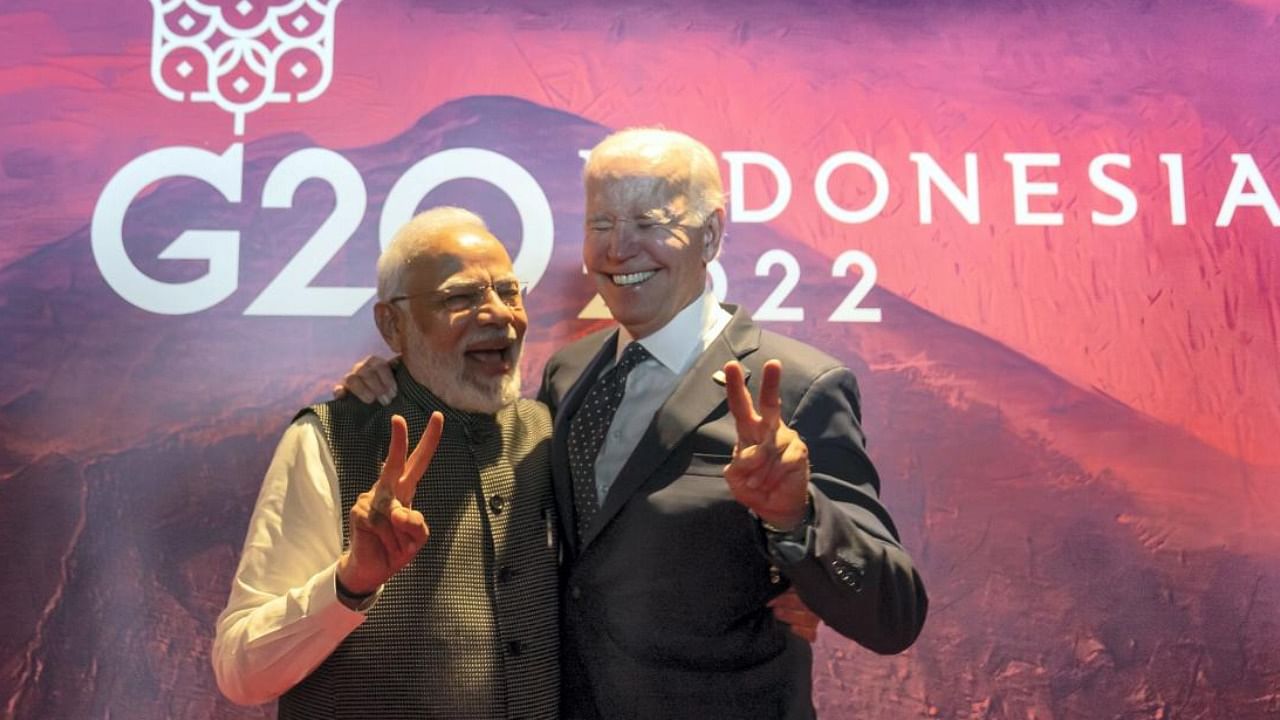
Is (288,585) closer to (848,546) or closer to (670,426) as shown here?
(670,426)

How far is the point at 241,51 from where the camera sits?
10.0ft

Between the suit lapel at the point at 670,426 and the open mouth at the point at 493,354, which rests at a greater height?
the open mouth at the point at 493,354

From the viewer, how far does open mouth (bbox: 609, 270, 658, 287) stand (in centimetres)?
211

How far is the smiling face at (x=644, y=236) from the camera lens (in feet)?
6.87

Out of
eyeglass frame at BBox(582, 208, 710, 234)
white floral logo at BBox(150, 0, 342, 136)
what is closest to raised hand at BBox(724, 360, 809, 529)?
eyeglass frame at BBox(582, 208, 710, 234)

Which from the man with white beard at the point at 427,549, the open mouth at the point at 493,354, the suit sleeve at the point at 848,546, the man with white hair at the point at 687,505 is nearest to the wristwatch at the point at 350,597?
the man with white beard at the point at 427,549

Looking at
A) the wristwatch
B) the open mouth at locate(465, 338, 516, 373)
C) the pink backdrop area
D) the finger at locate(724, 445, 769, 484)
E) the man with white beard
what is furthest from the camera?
the pink backdrop area

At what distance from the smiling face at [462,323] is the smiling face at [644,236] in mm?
208

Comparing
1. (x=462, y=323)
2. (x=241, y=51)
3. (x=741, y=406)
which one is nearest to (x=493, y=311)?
(x=462, y=323)

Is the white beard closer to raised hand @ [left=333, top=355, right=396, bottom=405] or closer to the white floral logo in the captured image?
raised hand @ [left=333, top=355, right=396, bottom=405]

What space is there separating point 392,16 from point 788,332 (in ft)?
4.42

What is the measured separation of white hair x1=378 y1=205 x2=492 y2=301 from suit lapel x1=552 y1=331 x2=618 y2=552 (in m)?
0.35

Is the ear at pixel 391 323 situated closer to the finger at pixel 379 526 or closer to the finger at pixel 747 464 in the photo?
the finger at pixel 379 526

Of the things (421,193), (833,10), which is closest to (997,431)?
(833,10)
